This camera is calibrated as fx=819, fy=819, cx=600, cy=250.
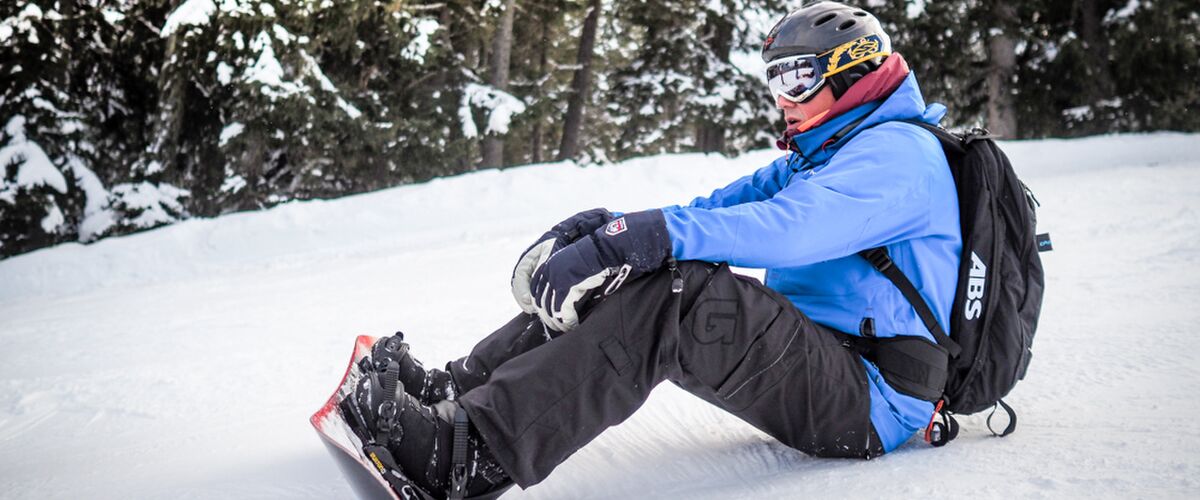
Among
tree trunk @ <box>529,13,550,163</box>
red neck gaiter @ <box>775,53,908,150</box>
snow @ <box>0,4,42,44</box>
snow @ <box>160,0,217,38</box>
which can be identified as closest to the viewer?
red neck gaiter @ <box>775,53,908,150</box>

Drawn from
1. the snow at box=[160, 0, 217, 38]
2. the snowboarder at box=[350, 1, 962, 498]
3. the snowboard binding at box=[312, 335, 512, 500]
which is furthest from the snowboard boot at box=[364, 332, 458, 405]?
the snow at box=[160, 0, 217, 38]

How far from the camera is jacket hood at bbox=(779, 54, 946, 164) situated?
2.19 meters

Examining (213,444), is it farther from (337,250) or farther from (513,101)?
(513,101)

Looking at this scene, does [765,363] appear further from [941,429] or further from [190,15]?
[190,15]

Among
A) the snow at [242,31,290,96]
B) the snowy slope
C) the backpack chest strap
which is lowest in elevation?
the snowy slope

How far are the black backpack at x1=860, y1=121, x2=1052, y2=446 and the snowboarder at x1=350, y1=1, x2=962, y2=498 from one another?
4 cm

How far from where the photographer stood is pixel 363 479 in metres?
1.74

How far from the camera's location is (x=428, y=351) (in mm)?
3891

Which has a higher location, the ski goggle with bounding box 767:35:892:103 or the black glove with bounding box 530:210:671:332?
the ski goggle with bounding box 767:35:892:103

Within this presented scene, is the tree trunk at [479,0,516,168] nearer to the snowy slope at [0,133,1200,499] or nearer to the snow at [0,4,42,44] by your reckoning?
the snowy slope at [0,133,1200,499]

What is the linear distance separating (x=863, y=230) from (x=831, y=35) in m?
→ 0.69

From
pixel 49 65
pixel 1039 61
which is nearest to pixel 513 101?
pixel 49 65

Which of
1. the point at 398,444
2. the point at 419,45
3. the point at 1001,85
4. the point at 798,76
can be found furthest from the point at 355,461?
the point at 1001,85

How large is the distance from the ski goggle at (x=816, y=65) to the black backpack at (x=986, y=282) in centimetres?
31
